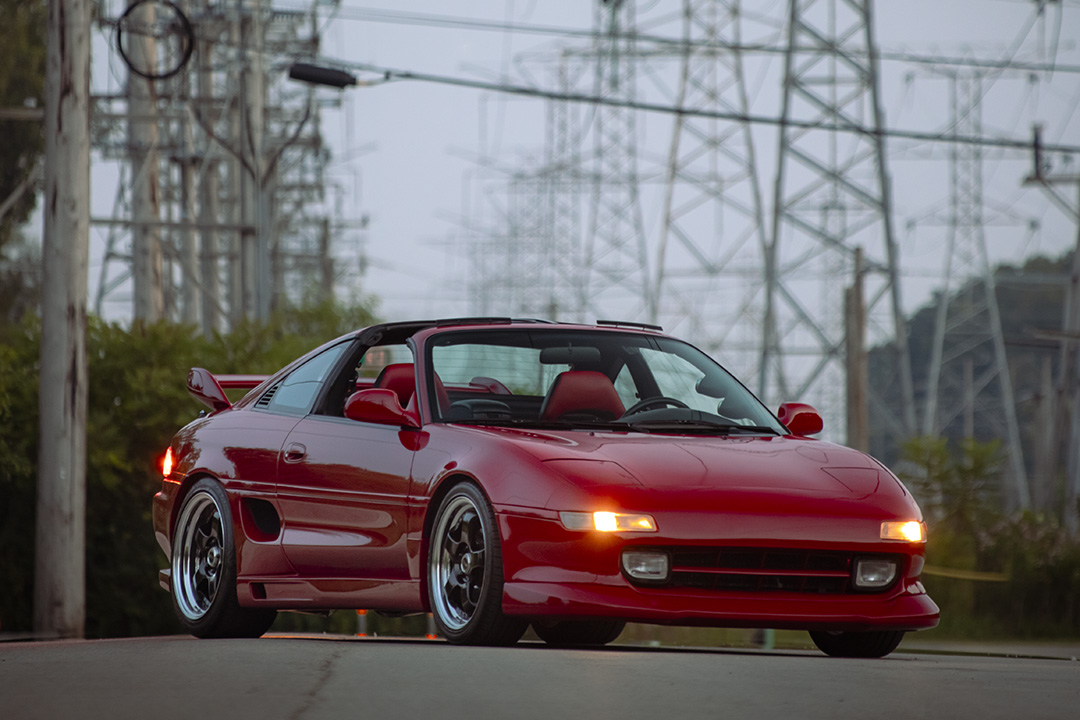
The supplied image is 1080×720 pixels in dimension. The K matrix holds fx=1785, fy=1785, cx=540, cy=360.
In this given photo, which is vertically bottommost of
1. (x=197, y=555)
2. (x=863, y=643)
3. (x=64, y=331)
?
(x=863, y=643)

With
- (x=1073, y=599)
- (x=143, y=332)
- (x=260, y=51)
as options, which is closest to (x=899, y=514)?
(x=1073, y=599)

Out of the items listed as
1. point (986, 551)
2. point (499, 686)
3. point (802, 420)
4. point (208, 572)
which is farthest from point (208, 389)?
point (986, 551)

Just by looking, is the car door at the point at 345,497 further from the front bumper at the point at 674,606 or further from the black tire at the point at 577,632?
the black tire at the point at 577,632

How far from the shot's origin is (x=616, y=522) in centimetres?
677

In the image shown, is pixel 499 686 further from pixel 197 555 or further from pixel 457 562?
pixel 197 555

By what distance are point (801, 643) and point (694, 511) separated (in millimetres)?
10590

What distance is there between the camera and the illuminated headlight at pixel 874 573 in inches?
277

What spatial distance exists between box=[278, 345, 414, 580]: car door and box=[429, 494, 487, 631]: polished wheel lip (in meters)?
0.26

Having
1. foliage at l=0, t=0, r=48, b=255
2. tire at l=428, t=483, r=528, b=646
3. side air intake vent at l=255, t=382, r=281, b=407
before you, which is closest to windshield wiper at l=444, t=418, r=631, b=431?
tire at l=428, t=483, r=528, b=646

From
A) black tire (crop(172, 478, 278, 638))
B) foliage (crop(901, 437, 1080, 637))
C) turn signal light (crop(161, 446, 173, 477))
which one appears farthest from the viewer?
foliage (crop(901, 437, 1080, 637))

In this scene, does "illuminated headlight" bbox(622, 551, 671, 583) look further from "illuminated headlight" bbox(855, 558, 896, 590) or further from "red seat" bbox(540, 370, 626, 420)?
"red seat" bbox(540, 370, 626, 420)

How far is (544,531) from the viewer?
682 cm

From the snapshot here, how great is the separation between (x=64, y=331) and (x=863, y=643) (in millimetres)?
11545

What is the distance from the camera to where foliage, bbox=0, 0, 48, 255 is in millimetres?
39594
